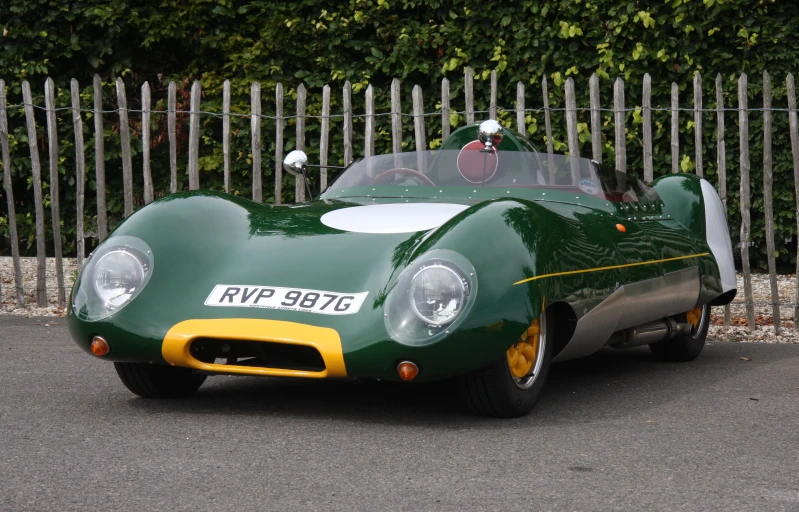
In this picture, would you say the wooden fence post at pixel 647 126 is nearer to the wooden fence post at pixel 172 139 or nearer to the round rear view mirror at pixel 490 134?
the round rear view mirror at pixel 490 134

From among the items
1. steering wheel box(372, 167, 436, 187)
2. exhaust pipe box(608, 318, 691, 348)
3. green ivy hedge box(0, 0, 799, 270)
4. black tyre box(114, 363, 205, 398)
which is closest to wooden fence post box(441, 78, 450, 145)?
green ivy hedge box(0, 0, 799, 270)

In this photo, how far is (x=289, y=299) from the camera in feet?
15.0

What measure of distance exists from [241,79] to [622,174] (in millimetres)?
6537

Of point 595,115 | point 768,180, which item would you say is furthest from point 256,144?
point 768,180

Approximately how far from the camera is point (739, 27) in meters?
10.4

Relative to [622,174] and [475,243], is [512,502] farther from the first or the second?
[622,174]

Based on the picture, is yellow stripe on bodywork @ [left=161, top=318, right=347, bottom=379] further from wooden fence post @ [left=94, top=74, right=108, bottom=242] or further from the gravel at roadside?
wooden fence post @ [left=94, top=74, right=108, bottom=242]

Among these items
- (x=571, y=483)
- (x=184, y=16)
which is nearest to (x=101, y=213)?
(x=184, y=16)

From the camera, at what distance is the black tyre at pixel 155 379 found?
16.6 ft

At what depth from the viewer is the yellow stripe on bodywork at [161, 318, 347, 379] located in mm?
4418

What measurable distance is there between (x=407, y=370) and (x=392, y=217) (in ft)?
3.34

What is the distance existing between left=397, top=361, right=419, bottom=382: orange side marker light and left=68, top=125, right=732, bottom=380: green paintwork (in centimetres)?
2

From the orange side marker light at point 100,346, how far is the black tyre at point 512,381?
4.63 ft

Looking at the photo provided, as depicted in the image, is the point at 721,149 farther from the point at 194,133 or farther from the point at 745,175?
the point at 194,133
